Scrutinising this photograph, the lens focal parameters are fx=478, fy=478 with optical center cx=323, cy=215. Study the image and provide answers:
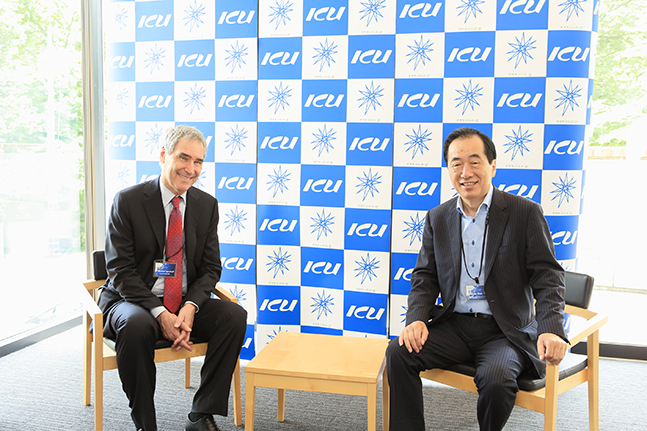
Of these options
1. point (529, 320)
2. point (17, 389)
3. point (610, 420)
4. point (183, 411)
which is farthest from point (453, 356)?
point (17, 389)

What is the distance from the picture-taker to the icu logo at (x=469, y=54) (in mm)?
2783

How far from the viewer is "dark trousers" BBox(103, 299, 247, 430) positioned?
2.03 m

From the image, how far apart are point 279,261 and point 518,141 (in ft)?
5.36

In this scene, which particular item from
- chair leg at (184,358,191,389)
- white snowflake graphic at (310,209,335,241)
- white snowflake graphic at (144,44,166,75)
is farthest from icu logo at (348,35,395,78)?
chair leg at (184,358,191,389)

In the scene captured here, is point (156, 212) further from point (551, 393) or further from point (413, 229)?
point (551, 393)

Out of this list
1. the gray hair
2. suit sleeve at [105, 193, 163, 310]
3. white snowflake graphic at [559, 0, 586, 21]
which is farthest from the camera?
white snowflake graphic at [559, 0, 586, 21]

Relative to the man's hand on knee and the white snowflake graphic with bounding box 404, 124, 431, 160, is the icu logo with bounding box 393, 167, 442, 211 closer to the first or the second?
the white snowflake graphic with bounding box 404, 124, 431, 160

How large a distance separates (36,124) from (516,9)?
3.30 m

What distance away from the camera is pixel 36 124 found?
3.46 m

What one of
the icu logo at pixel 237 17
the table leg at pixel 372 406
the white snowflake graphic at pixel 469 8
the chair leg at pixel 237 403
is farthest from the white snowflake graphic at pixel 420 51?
the chair leg at pixel 237 403

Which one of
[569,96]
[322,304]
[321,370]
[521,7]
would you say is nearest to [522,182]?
[569,96]

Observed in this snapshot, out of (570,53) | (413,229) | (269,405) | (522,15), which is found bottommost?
(269,405)

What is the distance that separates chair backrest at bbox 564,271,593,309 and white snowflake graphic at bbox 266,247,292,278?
1609mm

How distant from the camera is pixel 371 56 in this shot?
2.90m
